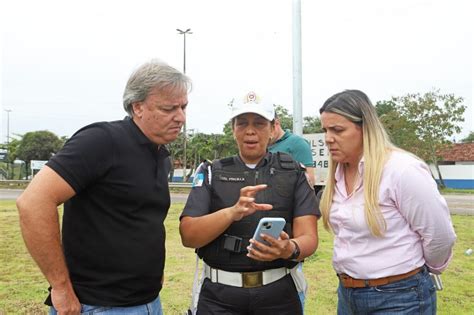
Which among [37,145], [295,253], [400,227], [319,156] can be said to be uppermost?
[37,145]

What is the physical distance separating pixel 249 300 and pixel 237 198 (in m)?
0.56

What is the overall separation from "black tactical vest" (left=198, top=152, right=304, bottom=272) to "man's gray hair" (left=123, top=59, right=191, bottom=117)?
559mm

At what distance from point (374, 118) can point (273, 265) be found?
979 mm

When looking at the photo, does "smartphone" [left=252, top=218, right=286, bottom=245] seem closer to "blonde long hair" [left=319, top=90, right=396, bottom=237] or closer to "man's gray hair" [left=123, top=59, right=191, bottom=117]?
"blonde long hair" [left=319, top=90, right=396, bottom=237]

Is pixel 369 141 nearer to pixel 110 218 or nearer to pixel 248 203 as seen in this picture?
pixel 248 203

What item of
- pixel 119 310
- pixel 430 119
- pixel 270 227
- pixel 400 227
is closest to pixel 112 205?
pixel 119 310

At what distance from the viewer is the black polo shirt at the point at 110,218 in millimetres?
→ 2115

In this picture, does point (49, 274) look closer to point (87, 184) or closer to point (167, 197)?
point (87, 184)

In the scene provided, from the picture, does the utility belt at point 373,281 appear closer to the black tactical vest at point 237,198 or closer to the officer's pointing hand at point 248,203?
the black tactical vest at point 237,198

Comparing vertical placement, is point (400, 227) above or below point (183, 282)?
above

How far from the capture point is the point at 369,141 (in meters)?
2.37

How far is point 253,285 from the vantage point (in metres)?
2.41

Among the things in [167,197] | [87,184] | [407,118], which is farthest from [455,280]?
[407,118]

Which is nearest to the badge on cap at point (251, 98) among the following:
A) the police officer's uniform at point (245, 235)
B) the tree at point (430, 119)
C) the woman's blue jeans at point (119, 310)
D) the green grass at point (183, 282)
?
the police officer's uniform at point (245, 235)
